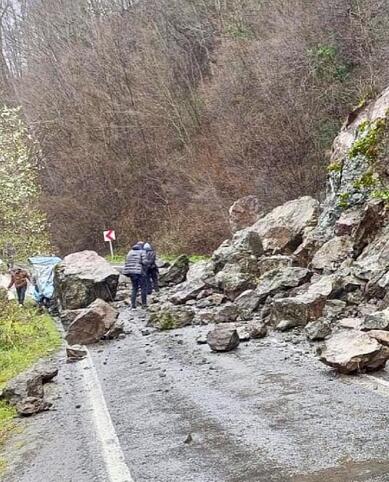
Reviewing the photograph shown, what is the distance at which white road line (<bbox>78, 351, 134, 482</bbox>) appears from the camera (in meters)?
5.61

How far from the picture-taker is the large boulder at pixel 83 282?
18.7 metres

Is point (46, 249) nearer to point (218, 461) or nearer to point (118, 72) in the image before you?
point (118, 72)

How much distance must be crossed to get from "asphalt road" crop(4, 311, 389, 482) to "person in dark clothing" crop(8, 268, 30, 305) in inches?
479

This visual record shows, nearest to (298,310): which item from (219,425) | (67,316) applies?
(219,425)

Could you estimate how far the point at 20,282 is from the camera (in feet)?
72.1

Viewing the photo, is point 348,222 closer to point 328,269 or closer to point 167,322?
point 328,269

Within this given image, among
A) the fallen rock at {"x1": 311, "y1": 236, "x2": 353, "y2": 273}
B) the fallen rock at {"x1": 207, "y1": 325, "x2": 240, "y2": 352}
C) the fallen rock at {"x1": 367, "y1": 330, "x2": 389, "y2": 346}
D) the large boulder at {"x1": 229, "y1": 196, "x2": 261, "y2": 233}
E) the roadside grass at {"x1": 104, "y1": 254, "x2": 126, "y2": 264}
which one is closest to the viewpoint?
the fallen rock at {"x1": 367, "y1": 330, "x2": 389, "y2": 346}

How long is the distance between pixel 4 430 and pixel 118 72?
36041 millimetres

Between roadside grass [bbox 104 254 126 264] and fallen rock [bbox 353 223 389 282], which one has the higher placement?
fallen rock [bbox 353 223 389 282]

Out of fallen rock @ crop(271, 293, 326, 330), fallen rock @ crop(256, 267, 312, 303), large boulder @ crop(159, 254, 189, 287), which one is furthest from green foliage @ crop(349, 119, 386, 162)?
large boulder @ crop(159, 254, 189, 287)

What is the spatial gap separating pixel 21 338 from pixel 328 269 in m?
7.34

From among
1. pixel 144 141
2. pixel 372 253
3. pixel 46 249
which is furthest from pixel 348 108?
pixel 144 141

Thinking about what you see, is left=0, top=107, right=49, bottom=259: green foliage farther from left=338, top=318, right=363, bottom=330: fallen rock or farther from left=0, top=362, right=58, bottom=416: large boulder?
left=338, top=318, right=363, bottom=330: fallen rock

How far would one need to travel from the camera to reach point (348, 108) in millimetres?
24891
